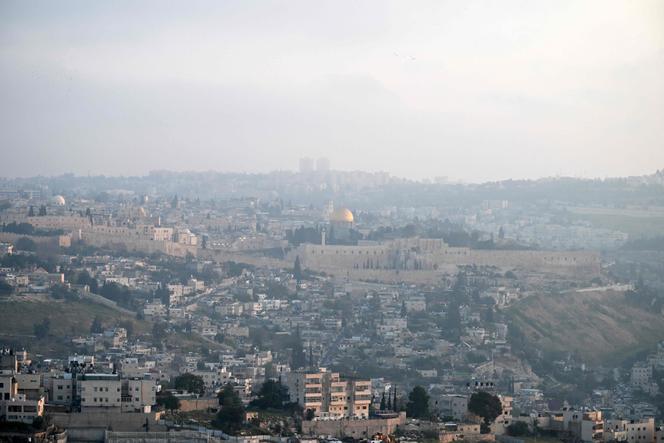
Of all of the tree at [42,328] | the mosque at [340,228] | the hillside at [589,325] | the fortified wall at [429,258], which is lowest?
the hillside at [589,325]

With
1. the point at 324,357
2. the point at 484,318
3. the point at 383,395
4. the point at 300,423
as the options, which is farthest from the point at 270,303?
the point at 300,423

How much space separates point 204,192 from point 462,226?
30.2m

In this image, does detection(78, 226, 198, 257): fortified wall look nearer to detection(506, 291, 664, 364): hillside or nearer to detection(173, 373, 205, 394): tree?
detection(506, 291, 664, 364): hillside

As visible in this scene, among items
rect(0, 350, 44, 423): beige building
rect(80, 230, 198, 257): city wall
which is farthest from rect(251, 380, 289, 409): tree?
rect(80, 230, 198, 257): city wall

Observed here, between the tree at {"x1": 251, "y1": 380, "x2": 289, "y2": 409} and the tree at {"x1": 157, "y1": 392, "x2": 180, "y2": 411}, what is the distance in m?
1.43

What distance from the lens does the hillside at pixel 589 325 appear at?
174 feet

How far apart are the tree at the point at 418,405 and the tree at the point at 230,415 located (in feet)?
9.98

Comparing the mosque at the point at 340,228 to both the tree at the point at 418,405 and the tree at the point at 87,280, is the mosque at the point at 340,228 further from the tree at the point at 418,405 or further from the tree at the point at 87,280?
the tree at the point at 418,405

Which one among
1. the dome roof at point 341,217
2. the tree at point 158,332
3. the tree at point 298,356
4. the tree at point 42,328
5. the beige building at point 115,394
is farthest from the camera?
the dome roof at point 341,217

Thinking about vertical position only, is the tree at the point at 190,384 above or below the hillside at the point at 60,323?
above

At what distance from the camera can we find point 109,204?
85.2m

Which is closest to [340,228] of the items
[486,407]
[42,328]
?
[42,328]

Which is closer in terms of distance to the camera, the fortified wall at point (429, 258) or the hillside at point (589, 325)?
the hillside at point (589, 325)

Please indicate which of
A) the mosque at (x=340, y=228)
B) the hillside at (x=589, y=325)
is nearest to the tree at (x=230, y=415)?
the hillside at (x=589, y=325)
